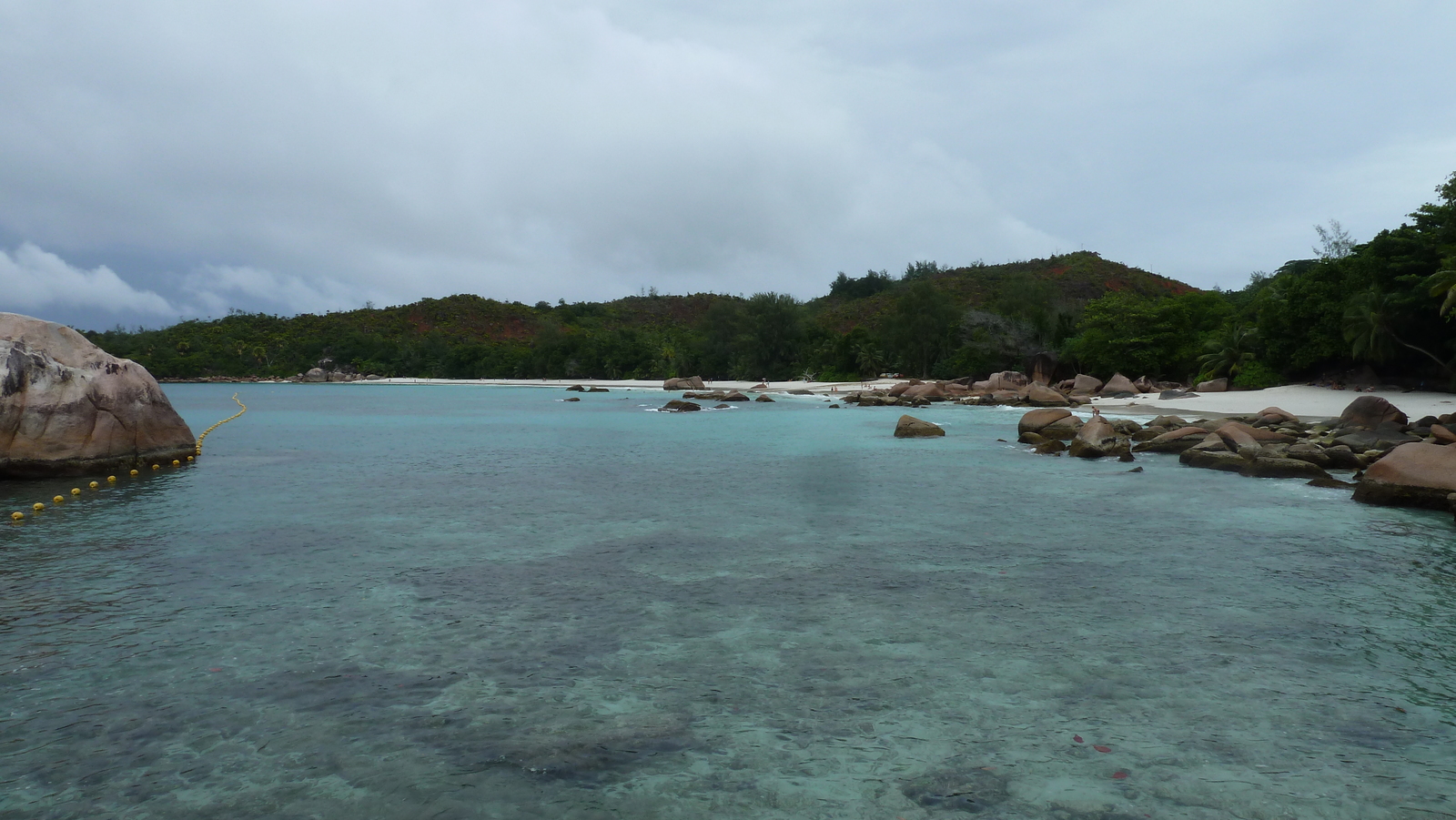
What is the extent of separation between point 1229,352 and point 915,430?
95.9ft

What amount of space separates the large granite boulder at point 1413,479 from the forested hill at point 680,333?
4800cm

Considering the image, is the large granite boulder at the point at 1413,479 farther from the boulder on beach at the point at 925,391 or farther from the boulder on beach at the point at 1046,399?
the boulder on beach at the point at 925,391

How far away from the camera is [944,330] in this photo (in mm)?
67562

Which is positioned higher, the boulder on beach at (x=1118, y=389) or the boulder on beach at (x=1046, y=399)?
the boulder on beach at (x=1118, y=389)

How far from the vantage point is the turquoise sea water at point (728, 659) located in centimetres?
436

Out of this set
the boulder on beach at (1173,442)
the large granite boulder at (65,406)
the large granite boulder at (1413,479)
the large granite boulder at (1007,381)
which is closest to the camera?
the large granite boulder at (1413,479)

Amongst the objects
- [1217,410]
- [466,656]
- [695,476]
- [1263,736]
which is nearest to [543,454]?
[695,476]

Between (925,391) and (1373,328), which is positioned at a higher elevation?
(1373,328)

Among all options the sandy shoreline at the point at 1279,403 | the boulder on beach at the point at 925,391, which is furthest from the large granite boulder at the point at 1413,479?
the boulder on beach at the point at 925,391

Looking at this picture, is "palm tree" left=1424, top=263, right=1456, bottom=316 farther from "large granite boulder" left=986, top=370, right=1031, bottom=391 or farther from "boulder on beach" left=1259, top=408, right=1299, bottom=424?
"large granite boulder" left=986, top=370, right=1031, bottom=391

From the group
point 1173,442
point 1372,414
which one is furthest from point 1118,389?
point 1173,442

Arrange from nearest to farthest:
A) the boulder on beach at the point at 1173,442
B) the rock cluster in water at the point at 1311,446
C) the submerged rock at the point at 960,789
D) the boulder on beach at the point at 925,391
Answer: the submerged rock at the point at 960,789 → the rock cluster in water at the point at 1311,446 → the boulder on beach at the point at 1173,442 → the boulder on beach at the point at 925,391

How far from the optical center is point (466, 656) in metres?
6.29

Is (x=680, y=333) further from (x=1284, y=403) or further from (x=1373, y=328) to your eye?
(x=1373, y=328)
